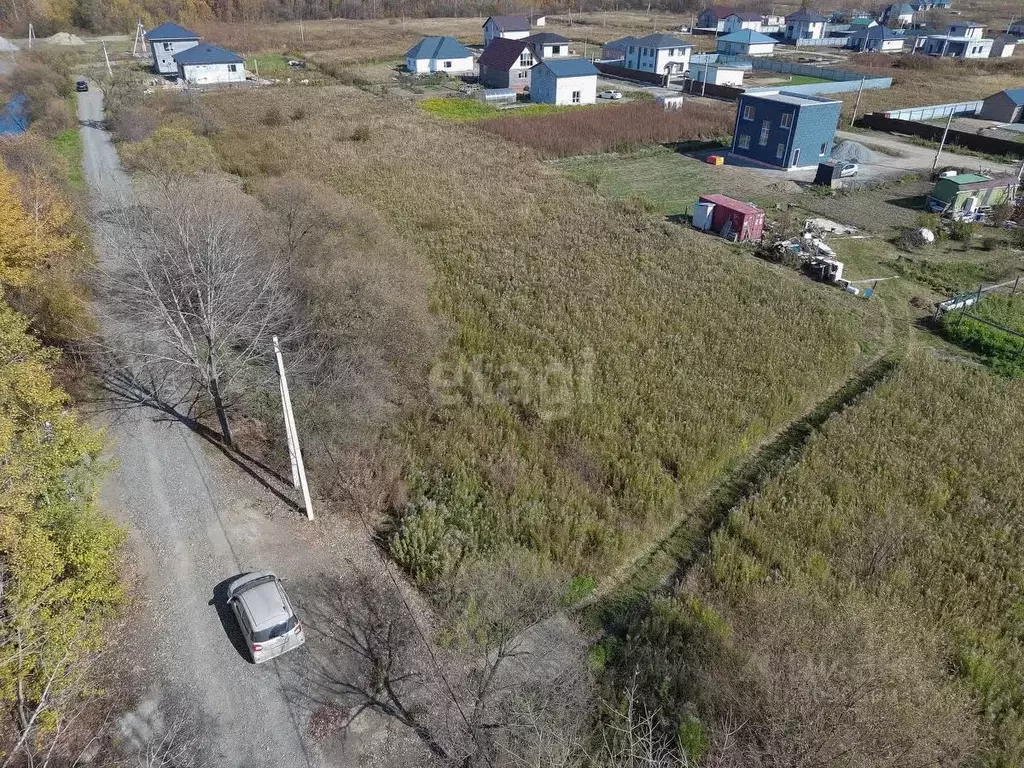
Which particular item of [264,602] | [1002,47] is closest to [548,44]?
[1002,47]

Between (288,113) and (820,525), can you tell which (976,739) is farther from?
(288,113)

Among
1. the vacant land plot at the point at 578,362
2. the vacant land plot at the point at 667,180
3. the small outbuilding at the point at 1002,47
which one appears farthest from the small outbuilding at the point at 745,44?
the vacant land plot at the point at 578,362

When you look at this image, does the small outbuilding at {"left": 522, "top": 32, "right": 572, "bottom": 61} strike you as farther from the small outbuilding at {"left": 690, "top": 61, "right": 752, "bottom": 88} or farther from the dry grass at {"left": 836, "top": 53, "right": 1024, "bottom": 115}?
the dry grass at {"left": 836, "top": 53, "right": 1024, "bottom": 115}

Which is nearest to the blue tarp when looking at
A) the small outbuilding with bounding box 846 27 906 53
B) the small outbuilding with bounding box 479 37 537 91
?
the small outbuilding with bounding box 479 37 537 91

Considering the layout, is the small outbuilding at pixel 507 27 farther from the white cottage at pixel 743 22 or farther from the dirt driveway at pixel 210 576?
the dirt driveway at pixel 210 576

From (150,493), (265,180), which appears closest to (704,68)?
(265,180)
